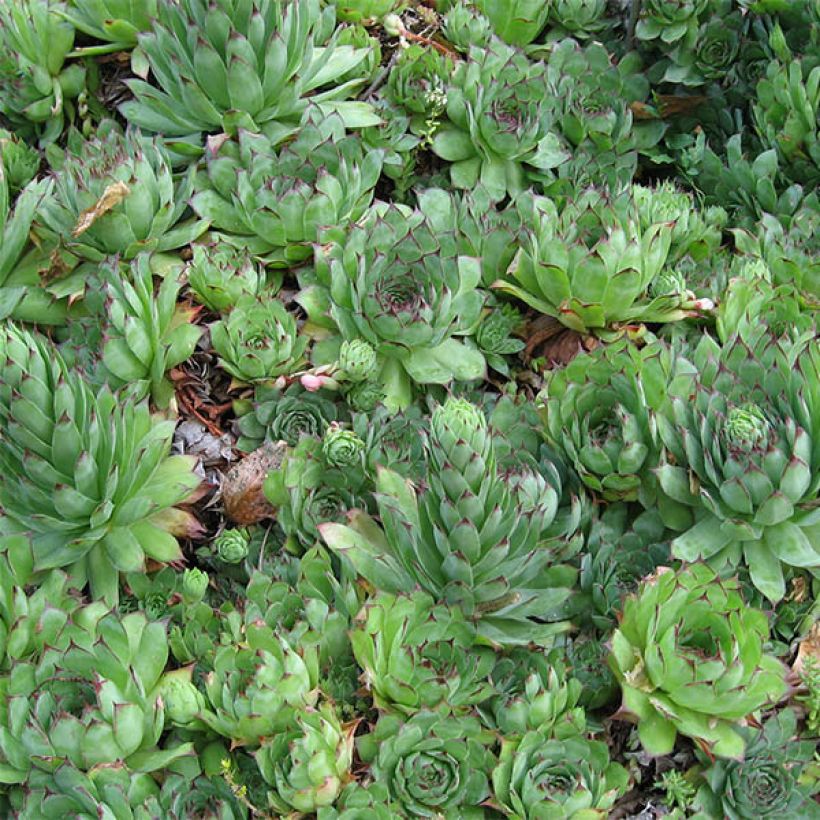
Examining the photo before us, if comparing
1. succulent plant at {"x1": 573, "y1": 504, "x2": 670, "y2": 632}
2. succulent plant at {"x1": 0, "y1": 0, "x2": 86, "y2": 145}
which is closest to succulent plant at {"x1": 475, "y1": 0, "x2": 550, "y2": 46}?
succulent plant at {"x1": 0, "y1": 0, "x2": 86, "y2": 145}

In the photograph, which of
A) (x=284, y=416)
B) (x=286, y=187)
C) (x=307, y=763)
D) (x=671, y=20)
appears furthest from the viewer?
(x=671, y=20)

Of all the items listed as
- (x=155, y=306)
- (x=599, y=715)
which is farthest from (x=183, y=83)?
(x=599, y=715)

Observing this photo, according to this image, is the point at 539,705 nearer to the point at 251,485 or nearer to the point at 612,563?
the point at 612,563

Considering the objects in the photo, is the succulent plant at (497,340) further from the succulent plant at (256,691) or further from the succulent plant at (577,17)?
the succulent plant at (577,17)

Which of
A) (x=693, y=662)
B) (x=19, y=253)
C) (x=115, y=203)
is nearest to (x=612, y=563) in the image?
(x=693, y=662)

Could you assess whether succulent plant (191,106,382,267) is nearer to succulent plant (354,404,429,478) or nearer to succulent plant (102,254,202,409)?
succulent plant (102,254,202,409)

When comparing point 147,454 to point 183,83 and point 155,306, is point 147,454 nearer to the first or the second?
point 155,306

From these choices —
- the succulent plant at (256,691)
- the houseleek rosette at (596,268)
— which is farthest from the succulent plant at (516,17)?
the succulent plant at (256,691)
